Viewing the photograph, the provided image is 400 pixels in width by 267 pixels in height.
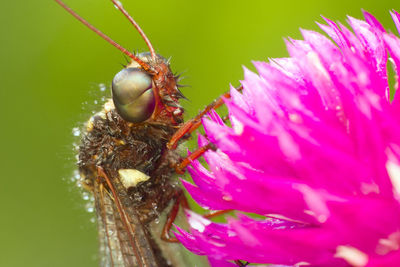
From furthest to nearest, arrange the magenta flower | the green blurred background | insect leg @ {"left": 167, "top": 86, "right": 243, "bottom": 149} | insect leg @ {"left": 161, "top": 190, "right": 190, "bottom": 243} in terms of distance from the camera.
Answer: the green blurred background
insect leg @ {"left": 161, "top": 190, "right": 190, "bottom": 243}
insect leg @ {"left": 167, "top": 86, "right": 243, "bottom": 149}
the magenta flower

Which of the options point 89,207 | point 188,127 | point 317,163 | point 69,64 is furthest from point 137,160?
point 69,64

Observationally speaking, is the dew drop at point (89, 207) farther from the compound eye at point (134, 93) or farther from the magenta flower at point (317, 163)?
the magenta flower at point (317, 163)

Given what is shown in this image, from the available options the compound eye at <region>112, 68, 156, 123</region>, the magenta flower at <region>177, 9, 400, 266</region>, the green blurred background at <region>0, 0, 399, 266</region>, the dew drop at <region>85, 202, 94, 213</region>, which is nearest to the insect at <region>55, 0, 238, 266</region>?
the compound eye at <region>112, 68, 156, 123</region>

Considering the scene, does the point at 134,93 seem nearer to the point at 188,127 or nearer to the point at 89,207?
the point at 188,127

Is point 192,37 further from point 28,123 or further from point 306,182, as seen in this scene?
point 306,182

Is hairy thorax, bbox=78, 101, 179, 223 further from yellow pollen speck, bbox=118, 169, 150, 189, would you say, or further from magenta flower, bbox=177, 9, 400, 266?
A: magenta flower, bbox=177, 9, 400, 266

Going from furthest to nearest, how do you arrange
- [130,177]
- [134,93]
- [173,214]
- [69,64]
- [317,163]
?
[69,64], [173,214], [130,177], [134,93], [317,163]
